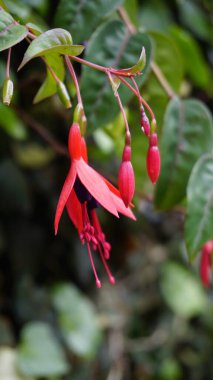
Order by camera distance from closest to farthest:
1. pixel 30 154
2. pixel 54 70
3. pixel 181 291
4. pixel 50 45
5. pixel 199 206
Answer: pixel 50 45
pixel 54 70
pixel 199 206
pixel 30 154
pixel 181 291

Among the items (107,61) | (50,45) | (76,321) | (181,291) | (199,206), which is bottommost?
(181,291)

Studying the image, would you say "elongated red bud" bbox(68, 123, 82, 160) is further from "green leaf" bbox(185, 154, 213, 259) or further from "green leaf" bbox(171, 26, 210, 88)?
"green leaf" bbox(171, 26, 210, 88)

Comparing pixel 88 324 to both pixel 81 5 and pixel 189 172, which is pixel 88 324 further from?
pixel 81 5

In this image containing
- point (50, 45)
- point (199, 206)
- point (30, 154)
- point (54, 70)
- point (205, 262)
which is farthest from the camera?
point (30, 154)

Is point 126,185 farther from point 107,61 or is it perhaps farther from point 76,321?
point 76,321

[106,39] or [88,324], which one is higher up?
[106,39]

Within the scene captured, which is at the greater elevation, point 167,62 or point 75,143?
point 75,143

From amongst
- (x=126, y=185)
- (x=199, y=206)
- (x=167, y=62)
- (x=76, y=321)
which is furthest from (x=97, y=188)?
(x=76, y=321)

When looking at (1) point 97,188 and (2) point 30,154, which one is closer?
(1) point 97,188

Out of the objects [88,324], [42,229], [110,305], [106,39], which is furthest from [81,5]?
[110,305]
